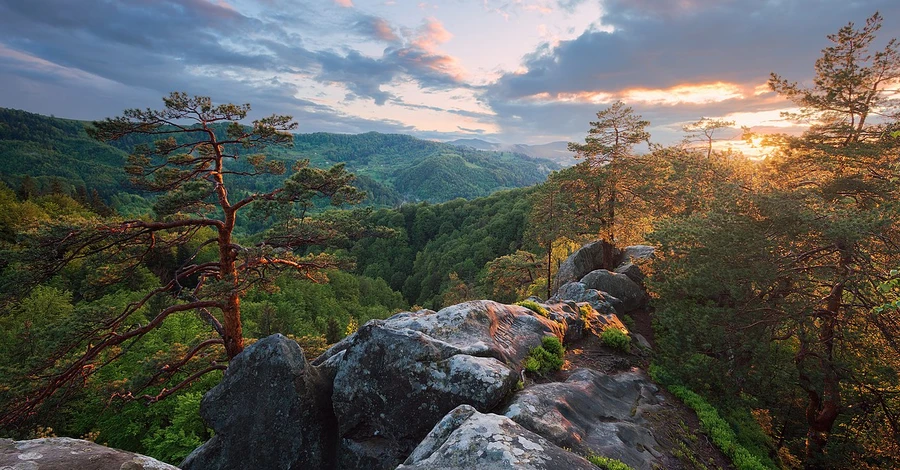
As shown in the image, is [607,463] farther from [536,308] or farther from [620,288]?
[620,288]

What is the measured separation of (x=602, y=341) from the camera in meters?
15.6

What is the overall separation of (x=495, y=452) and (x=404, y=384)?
4480 mm

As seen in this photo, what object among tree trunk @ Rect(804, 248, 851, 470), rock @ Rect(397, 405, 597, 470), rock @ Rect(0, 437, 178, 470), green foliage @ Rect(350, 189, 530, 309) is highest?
rock @ Rect(0, 437, 178, 470)

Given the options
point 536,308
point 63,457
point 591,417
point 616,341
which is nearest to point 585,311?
point 616,341

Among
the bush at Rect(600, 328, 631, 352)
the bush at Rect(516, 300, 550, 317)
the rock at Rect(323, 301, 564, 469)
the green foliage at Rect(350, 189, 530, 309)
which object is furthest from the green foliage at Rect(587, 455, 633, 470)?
the green foliage at Rect(350, 189, 530, 309)

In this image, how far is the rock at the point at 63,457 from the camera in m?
5.05

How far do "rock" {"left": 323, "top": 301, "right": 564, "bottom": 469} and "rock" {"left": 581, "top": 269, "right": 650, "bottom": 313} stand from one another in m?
11.8

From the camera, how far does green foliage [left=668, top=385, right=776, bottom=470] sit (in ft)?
33.2

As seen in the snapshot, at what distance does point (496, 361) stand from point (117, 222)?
14423 millimetres

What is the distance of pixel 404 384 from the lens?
989cm

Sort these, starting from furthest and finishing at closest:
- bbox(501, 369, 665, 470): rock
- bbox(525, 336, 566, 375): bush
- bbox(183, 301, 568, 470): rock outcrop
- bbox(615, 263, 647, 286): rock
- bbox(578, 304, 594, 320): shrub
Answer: bbox(615, 263, 647, 286): rock → bbox(578, 304, 594, 320): shrub → bbox(525, 336, 566, 375): bush → bbox(183, 301, 568, 470): rock outcrop → bbox(501, 369, 665, 470): rock

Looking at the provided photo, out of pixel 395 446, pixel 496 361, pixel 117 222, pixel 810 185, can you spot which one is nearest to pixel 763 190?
pixel 810 185

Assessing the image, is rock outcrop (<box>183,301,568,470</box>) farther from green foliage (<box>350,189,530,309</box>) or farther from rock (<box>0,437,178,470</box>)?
green foliage (<box>350,189,530,309</box>)

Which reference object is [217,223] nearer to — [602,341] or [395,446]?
[395,446]
